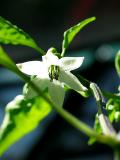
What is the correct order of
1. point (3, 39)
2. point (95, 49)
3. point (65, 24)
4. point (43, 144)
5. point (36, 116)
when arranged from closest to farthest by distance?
point (36, 116), point (3, 39), point (43, 144), point (95, 49), point (65, 24)

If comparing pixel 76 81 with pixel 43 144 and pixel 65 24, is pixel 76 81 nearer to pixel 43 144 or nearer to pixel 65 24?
pixel 43 144

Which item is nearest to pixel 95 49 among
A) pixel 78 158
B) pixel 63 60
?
pixel 78 158

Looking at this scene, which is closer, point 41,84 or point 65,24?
point 41,84

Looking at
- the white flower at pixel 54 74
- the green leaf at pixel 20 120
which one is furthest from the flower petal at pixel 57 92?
the green leaf at pixel 20 120

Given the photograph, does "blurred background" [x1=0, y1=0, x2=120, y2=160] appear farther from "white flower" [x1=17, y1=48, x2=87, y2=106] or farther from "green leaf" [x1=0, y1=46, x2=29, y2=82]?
"green leaf" [x1=0, y1=46, x2=29, y2=82]

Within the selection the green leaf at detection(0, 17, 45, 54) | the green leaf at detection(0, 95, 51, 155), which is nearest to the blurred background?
the green leaf at detection(0, 17, 45, 54)

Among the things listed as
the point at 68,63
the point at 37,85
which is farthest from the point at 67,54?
the point at 37,85
